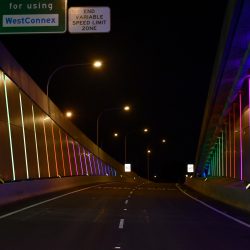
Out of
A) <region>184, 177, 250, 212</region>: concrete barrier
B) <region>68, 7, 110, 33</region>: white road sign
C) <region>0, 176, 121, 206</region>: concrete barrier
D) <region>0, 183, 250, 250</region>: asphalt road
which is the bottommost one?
<region>0, 183, 250, 250</region>: asphalt road

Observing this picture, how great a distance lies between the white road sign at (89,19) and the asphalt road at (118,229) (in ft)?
21.7

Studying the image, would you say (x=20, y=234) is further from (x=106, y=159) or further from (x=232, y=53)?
(x=106, y=159)

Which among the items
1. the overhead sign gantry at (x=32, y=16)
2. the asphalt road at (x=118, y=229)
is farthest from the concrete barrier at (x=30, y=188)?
the overhead sign gantry at (x=32, y=16)

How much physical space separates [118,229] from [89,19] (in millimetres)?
8653

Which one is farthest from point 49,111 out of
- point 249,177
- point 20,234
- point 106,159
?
point 106,159

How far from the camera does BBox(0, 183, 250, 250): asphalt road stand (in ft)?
40.2

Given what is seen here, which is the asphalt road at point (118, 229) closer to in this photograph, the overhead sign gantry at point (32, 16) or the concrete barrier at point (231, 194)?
the concrete barrier at point (231, 194)

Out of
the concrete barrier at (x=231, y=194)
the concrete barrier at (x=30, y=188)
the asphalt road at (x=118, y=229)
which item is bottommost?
the asphalt road at (x=118, y=229)

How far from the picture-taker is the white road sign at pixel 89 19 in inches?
803

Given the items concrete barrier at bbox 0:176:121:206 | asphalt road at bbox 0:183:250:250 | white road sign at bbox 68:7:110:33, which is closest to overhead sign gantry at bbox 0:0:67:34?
white road sign at bbox 68:7:110:33

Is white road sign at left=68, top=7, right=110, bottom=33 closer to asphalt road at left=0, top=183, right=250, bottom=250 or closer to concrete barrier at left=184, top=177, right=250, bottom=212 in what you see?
asphalt road at left=0, top=183, right=250, bottom=250

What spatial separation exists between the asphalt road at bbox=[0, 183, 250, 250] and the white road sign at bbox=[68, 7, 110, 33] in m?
6.62

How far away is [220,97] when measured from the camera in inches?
1580

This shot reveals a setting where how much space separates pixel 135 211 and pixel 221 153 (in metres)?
36.8
